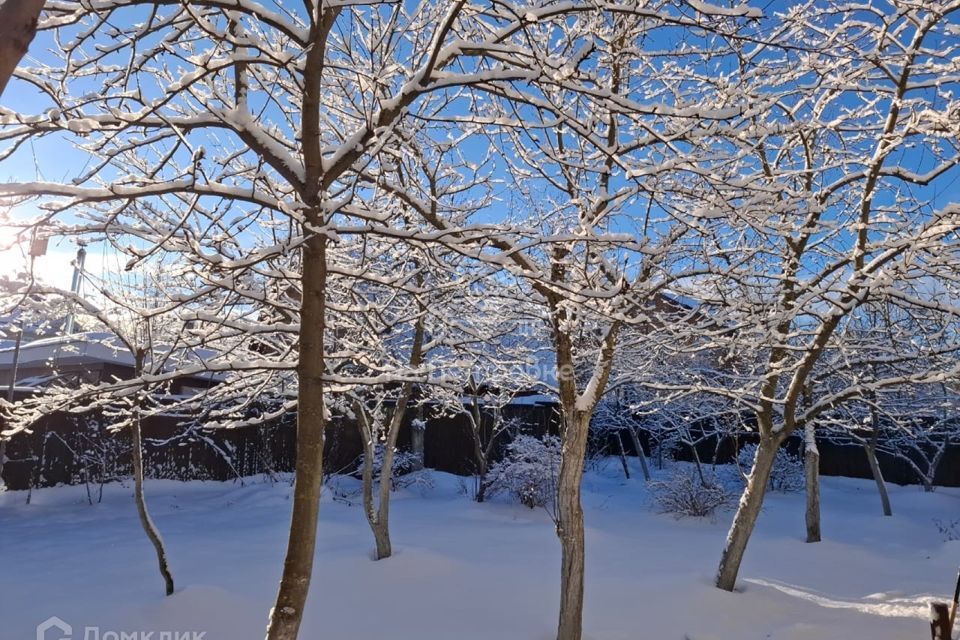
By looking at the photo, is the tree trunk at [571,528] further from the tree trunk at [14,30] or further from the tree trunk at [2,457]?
the tree trunk at [2,457]

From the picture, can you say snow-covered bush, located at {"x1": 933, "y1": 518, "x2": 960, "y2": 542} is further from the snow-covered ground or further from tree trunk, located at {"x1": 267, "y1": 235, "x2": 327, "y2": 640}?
tree trunk, located at {"x1": 267, "y1": 235, "x2": 327, "y2": 640}

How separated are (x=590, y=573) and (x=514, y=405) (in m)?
9.63

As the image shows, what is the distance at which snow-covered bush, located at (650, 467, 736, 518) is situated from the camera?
1373 cm

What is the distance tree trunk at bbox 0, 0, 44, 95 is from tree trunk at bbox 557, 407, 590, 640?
511 centimetres

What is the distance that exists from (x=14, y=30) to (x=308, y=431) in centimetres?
239

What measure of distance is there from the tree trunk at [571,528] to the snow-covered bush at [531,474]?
7225mm

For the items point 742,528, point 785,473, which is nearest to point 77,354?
point 742,528

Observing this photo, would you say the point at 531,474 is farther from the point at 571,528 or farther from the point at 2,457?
the point at 2,457

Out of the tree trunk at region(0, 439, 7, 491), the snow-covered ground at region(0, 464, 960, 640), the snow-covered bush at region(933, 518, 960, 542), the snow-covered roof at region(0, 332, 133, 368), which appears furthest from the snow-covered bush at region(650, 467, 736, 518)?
the tree trunk at region(0, 439, 7, 491)

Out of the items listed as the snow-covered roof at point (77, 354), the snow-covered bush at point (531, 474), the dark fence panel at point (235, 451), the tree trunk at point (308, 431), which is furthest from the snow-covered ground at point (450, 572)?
the snow-covered roof at point (77, 354)

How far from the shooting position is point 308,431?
3.70 m

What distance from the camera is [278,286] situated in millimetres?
4621

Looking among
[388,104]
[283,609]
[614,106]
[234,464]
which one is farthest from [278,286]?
[234,464]

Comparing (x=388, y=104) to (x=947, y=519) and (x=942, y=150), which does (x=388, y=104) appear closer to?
(x=942, y=150)
